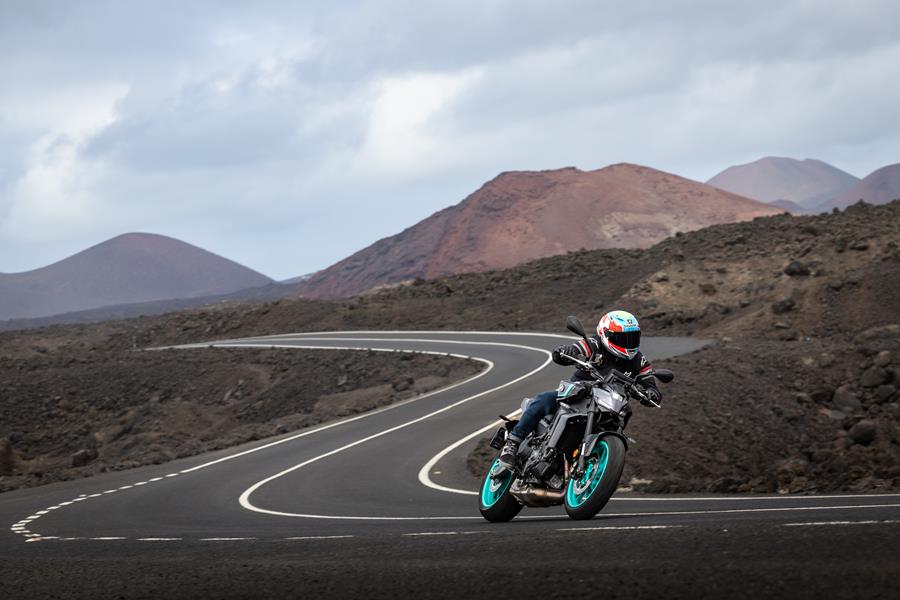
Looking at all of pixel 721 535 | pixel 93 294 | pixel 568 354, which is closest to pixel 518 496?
pixel 568 354

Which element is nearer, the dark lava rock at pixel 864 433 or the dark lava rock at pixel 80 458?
the dark lava rock at pixel 864 433

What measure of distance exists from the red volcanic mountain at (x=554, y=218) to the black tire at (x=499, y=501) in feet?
280

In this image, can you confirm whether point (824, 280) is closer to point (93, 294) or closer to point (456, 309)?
point (456, 309)

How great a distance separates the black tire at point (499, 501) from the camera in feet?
36.7

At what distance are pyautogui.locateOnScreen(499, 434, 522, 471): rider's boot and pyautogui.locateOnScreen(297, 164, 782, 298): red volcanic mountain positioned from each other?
85330 millimetres

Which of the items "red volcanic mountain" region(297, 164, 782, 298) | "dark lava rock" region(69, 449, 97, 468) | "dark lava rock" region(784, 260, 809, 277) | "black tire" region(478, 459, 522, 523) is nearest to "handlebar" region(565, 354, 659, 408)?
"black tire" region(478, 459, 522, 523)

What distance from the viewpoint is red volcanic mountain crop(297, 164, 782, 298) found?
330ft

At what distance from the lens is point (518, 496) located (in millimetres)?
10836

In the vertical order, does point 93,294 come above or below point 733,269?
above

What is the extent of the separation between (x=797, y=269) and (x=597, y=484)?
35.7 m

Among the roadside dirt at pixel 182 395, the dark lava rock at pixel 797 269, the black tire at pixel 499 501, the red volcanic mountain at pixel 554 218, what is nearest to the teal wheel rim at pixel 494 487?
Result: the black tire at pixel 499 501

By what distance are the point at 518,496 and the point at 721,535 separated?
337 cm

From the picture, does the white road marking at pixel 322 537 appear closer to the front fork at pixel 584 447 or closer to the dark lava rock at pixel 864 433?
the front fork at pixel 584 447

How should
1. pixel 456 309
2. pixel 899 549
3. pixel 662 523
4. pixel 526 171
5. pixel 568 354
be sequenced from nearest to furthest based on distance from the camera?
1. pixel 899 549
2. pixel 662 523
3. pixel 568 354
4. pixel 456 309
5. pixel 526 171
